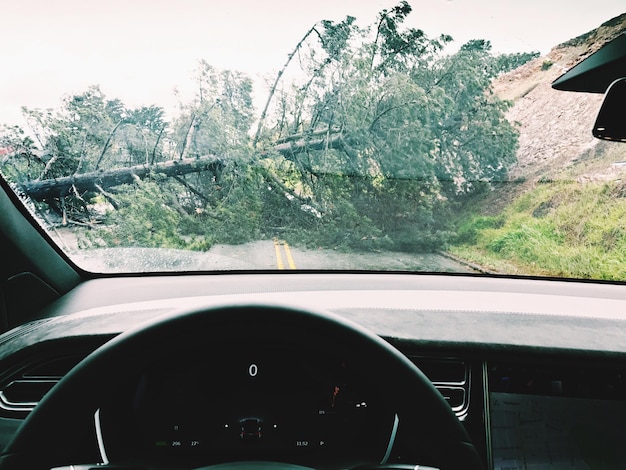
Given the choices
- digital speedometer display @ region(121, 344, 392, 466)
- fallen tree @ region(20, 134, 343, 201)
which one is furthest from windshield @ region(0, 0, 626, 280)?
digital speedometer display @ region(121, 344, 392, 466)

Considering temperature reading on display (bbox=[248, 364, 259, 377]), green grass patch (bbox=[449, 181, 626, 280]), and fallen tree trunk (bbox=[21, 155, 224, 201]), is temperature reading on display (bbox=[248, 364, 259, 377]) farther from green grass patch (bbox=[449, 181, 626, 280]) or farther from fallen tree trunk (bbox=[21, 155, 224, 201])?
green grass patch (bbox=[449, 181, 626, 280])

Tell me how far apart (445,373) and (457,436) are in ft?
3.96

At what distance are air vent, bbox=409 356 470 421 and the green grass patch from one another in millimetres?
1190

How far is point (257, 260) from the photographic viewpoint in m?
3.43

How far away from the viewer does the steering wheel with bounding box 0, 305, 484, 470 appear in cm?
119

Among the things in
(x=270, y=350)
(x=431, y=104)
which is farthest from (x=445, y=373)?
(x=431, y=104)

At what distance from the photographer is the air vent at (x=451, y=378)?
94.3 inches

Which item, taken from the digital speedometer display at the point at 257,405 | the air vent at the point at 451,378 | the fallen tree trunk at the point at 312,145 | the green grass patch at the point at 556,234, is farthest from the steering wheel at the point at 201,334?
the green grass patch at the point at 556,234

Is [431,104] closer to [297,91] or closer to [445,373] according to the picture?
[297,91]

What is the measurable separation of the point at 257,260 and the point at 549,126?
216 cm

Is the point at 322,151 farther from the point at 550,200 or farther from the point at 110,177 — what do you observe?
the point at 550,200

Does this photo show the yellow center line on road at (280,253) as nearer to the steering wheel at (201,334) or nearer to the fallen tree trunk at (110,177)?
the fallen tree trunk at (110,177)

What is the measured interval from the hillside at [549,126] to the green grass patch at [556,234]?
0.39 feet

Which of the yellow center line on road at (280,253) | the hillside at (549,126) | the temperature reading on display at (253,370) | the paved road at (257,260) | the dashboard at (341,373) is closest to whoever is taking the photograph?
the dashboard at (341,373)
